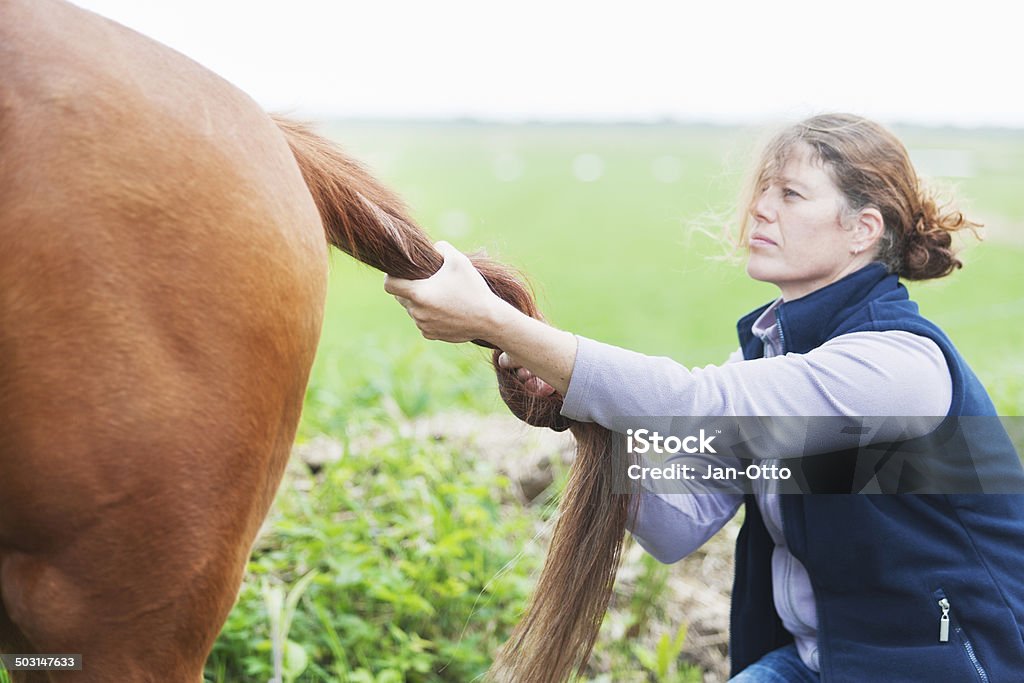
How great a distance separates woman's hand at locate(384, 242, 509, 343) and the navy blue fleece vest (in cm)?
69

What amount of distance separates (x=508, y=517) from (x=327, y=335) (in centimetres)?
554

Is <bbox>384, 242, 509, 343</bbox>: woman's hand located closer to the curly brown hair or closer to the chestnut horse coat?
the chestnut horse coat

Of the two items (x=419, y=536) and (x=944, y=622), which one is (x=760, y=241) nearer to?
(x=944, y=622)

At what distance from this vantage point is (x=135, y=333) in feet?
3.76

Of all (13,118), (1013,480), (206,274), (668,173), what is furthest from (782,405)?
(668,173)

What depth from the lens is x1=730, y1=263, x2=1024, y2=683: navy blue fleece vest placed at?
1781 mm

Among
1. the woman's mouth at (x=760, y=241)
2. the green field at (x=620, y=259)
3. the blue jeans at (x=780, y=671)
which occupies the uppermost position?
the green field at (x=620, y=259)

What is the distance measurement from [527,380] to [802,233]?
0.65 meters

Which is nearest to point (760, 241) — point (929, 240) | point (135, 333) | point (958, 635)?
point (929, 240)

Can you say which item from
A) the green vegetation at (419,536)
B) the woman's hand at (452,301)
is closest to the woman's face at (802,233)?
the green vegetation at (419,536)

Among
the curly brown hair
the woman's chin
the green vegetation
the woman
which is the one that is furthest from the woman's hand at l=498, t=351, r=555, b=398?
the curly brown hair

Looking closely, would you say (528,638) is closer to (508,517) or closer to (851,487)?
(851,487)

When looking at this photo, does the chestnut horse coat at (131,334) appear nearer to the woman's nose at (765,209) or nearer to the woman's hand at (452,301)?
the woman's hand at (452,301)

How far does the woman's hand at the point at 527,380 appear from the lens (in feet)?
5.99
